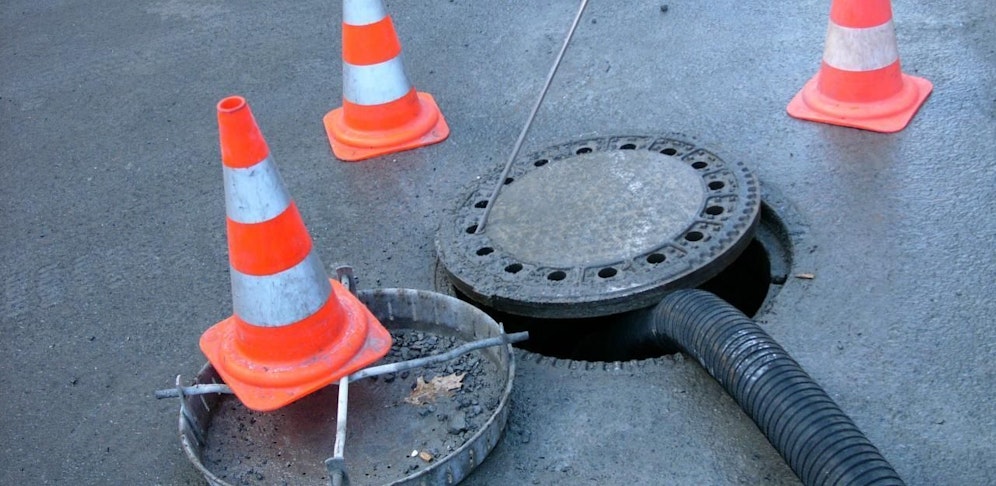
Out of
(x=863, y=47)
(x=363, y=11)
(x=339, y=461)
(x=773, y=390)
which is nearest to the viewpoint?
(x=339, y=461)

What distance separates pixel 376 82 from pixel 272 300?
5.17 ft

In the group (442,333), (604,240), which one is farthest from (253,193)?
(604,240)

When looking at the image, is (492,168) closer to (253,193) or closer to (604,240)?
(604,240)

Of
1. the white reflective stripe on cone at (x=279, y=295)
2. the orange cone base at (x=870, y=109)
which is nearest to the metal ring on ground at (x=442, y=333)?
the white reflective stripe on cone at (x=279, y=295)

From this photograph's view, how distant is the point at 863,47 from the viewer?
11.7 feet

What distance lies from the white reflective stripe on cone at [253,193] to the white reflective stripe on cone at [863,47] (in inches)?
86.6

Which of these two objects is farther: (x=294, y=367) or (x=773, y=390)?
(x=294, y=367)

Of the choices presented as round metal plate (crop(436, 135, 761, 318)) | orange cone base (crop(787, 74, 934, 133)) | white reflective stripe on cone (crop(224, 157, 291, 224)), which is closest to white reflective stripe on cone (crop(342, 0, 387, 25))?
round metal plate (crop(436, 135, 761, 318))

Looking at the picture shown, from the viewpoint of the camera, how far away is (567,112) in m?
4.00

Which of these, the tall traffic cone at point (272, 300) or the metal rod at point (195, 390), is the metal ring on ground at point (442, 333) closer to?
the metal rod at point (195, 390)

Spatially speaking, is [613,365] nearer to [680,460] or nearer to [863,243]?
[680,460]

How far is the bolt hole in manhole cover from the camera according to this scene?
2877 millimetres

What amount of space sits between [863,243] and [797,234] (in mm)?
199

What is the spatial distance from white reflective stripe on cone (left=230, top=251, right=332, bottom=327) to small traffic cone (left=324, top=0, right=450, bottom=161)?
4.61 feet
